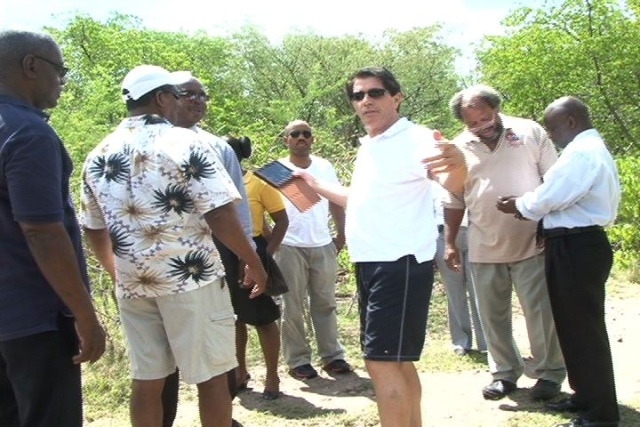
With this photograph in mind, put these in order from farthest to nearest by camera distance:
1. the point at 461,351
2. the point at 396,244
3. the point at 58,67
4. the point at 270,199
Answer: the point at 461,351 < the point at 270,199 < the point at 396,244 < the point at 58,67

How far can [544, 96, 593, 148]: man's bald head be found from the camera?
12.8ft

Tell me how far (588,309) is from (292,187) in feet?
5.76

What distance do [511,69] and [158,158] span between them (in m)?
26.9

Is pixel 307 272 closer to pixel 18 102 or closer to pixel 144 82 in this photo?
pixel 144 82

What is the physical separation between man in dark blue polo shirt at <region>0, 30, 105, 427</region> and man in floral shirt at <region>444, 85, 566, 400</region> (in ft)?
8.70

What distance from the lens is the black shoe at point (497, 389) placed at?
15.0ft

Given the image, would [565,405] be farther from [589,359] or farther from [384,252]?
[384,252]

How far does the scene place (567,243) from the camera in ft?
12.6

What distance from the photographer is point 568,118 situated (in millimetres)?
3924

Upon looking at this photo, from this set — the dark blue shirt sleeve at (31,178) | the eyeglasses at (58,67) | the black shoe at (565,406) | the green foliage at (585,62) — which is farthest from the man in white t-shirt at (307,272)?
the green foliage at (585,62)

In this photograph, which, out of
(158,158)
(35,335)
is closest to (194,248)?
(158,158)

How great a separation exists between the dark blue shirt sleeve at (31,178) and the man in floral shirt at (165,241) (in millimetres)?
690

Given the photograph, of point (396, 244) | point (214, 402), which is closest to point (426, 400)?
A: point (396, 244)

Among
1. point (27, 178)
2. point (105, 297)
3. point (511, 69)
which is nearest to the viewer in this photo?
point (27, 178)
